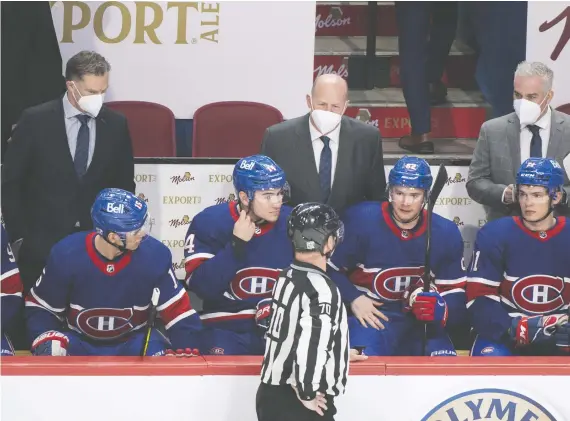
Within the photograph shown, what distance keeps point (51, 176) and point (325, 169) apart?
1273 mm

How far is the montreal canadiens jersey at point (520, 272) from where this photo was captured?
5.26m

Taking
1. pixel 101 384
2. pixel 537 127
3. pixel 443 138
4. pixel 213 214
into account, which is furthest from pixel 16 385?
pixel 443 138

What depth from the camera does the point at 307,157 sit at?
5.57m

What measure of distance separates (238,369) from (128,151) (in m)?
1.66

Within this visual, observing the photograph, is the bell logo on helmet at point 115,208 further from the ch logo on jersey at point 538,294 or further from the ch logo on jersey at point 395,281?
the ch logo on jersey at point 538,294

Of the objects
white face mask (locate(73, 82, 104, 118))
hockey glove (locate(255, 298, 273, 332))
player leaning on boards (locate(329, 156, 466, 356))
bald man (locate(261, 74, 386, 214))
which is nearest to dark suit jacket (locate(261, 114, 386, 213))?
bald man (locate(261, 74, 386, 214))

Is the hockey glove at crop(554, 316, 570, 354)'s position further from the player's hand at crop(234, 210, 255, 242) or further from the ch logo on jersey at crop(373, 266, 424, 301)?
the player's hand at crop(234, 210, 255, 242)

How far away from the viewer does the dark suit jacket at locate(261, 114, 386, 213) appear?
5535mm

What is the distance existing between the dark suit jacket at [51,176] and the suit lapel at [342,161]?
955mm

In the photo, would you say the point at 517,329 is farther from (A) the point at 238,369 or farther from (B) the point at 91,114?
(B) the point at 91,114

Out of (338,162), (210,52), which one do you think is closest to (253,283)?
(338,162)

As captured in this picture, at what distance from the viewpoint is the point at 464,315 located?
5359mm

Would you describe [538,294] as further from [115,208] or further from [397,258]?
[115,208]

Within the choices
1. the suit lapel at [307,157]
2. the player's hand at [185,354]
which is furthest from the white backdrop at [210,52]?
the player's hand at [185,354]
